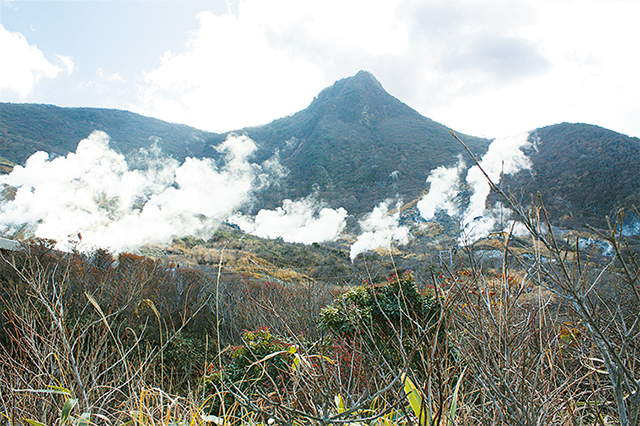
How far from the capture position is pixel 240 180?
77.4 metres

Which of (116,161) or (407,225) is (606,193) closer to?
(407,225)

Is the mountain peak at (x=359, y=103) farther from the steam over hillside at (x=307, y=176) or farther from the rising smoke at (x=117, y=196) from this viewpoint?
the rising smoke at (x=117, y=196)

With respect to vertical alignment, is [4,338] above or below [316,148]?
below

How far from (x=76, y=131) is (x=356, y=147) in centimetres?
6060

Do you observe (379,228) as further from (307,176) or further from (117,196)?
(117,196)

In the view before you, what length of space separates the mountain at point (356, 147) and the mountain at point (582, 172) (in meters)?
14.4

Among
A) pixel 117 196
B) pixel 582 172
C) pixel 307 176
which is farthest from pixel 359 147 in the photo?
pixel 117 196

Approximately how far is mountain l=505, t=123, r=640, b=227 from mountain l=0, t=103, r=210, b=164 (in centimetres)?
7193

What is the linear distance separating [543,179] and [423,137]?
107ft

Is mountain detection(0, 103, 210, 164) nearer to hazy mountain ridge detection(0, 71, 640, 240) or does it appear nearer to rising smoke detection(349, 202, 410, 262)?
hazy mountain ridge detection(0, 71, 640, 240)

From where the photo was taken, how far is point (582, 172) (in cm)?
4409

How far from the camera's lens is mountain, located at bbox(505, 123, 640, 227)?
124ft

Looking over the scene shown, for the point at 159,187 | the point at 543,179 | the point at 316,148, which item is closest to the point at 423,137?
the point at 316,148

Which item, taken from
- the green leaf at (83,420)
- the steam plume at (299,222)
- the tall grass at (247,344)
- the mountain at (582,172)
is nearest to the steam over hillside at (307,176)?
the mountain at (582,172)
